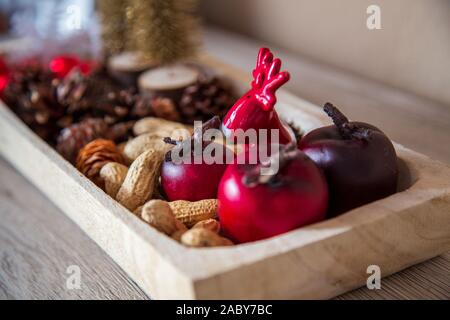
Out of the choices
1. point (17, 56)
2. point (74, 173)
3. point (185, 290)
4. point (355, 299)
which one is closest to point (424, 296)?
point (355, 299)

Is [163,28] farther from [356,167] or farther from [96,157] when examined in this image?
[356,167]

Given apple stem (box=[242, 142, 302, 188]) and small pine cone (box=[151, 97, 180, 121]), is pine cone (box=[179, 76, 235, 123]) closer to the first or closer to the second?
small pine cone (box=[151, 97, 180, 121])

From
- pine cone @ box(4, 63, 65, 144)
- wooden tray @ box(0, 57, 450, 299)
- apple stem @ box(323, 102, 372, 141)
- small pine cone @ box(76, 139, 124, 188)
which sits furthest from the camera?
pine cone @ box(4, 63, 65, 144)

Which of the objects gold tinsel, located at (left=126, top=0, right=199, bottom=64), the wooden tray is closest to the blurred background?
gold tinsel, located at (left=126, top=0, right=199, bottom=64)

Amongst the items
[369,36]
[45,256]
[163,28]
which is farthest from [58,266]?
[369,36]

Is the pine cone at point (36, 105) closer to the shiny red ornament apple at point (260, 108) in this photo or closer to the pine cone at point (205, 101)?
the pine cone at point (205, 101)

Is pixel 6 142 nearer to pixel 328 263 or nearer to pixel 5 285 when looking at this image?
pixel 5 285
